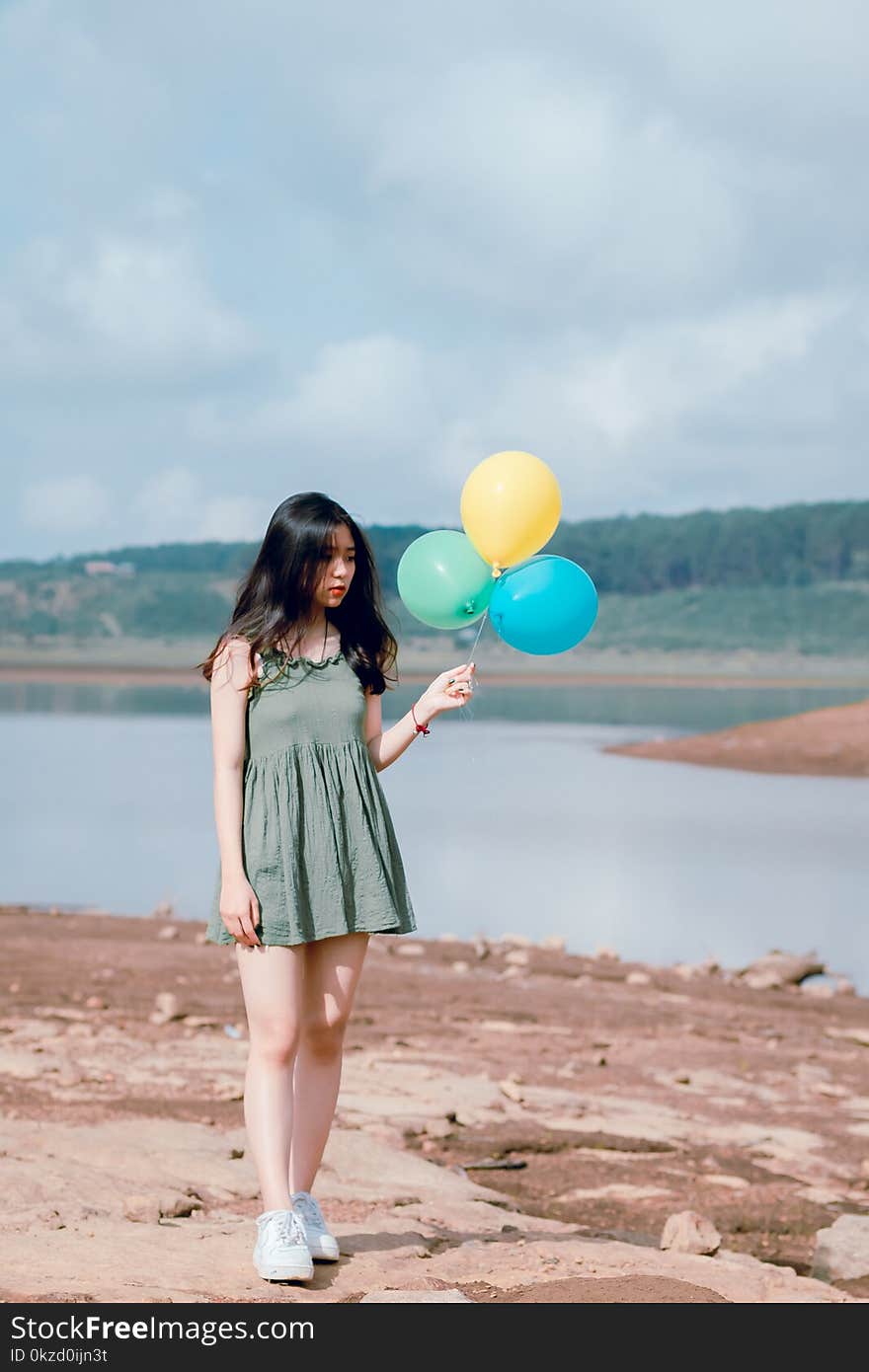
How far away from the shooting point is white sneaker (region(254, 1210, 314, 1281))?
3914mm

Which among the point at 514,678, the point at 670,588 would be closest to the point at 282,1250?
the point at 514,678

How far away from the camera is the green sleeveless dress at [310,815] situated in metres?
4.05

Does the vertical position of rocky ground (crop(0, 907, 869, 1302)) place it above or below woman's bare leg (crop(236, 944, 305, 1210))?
below

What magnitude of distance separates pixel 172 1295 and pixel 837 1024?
6.66 meters

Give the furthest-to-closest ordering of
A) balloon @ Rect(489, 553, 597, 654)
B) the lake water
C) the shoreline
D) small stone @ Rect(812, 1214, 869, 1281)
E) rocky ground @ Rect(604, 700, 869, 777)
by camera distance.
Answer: the shoreline
rocky ground @ Rect(604, 700, 869, 777)
the lake water
small stone @ Rect(812, 1214, 869, 1281)
balloon @ Rect(489, 553, 597, 654)

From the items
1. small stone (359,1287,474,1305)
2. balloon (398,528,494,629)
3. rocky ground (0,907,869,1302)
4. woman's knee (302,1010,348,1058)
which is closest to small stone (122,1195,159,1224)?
rocky ground (0,907,869,1302)

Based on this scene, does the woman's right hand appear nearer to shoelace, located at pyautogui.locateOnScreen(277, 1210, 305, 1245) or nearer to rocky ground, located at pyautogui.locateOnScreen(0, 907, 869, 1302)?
shoelace, located at pyautogui.locateOnScreen(277, 1210, 305, 1245)

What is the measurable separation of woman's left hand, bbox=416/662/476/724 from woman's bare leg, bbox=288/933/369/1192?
61cm

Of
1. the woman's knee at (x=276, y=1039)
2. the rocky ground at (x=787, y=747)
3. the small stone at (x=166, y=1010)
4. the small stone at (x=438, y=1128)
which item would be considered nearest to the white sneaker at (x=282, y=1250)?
the woman's knee at (x=276, y=1039)

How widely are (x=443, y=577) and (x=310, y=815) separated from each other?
93 cm

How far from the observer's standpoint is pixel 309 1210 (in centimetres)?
418

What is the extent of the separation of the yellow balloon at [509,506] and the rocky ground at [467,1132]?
2.00 m
